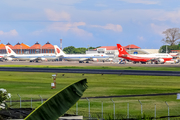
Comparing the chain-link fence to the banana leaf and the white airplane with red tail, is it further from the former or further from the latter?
the white airplane with red tail

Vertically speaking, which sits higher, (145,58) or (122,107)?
(145,58)

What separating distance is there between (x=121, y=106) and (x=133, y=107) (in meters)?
1.21

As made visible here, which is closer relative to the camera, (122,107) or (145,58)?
(122,107)

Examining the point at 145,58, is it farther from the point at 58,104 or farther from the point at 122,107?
the point at 58,104

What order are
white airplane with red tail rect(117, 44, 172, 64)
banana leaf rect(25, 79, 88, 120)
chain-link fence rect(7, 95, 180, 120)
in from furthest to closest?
white airplane with red tail rect(117, 44, 172, 64) < chain-link fence rect(7, 95, 180, 120) < banana leaf rect(25, 79, 88, 120)

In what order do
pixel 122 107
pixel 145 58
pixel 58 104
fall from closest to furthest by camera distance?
1. pixel 58 104
2. pixel 122 107
3. pixel 145 58

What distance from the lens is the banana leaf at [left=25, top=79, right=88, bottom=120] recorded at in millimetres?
8923

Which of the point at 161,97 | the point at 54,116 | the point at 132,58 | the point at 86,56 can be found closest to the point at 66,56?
the point at 86,56

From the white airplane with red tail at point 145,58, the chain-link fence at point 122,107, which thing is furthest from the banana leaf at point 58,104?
the white airplane with red tail at point 145,58

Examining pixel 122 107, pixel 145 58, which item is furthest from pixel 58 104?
pixel 145 58

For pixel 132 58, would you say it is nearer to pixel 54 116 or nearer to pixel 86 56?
pixel 86 56

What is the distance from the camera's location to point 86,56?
16850cm

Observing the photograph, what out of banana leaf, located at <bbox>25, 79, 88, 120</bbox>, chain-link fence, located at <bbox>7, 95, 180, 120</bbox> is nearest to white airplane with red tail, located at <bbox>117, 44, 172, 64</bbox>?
chain-link fence, located at <bbox>7, 95, 180, 120</bbox>

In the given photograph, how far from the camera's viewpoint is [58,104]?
32.0 ft
